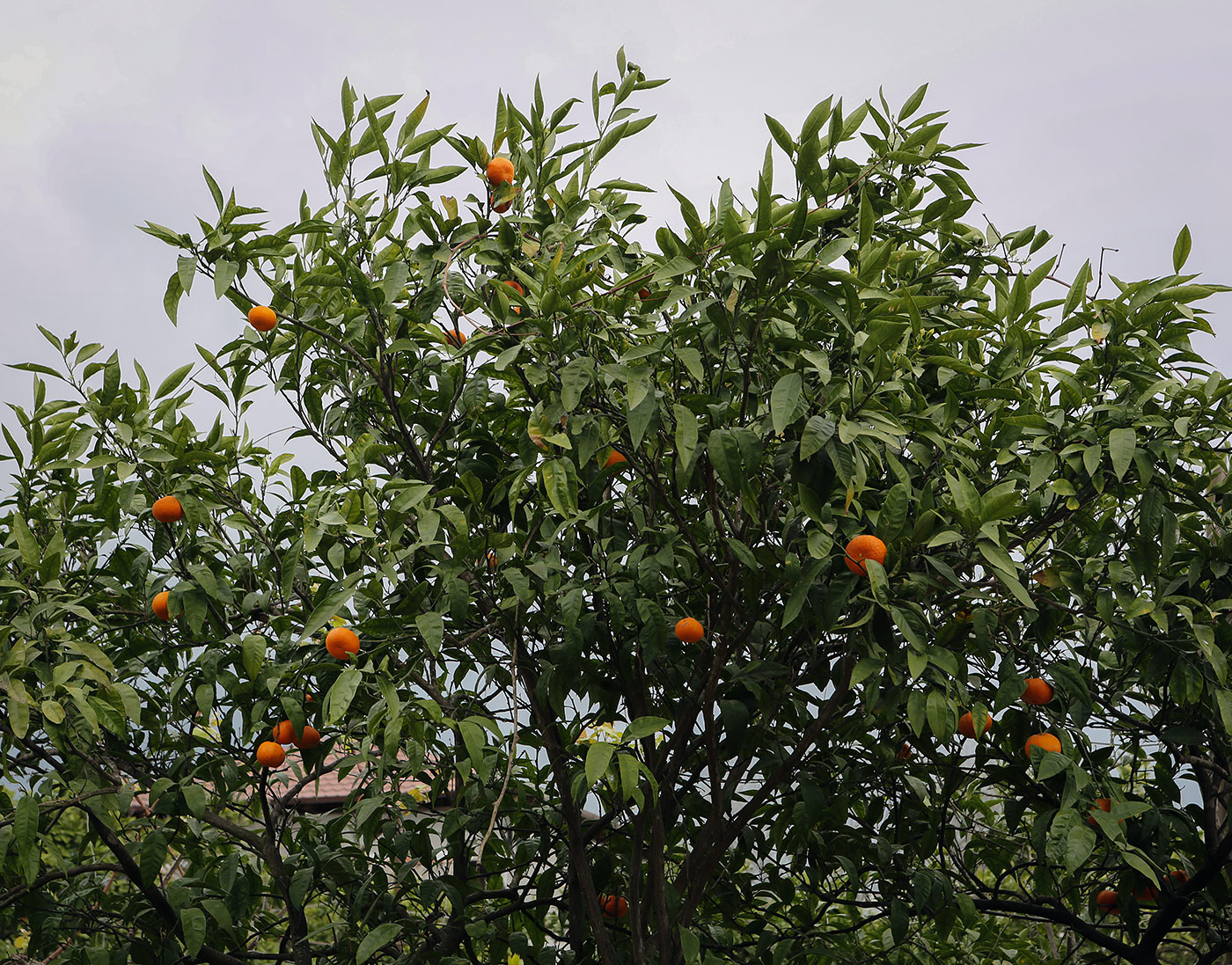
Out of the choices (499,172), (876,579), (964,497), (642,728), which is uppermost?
(499,172)

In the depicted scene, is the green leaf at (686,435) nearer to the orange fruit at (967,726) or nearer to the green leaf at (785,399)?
the green leaf at (785,399)

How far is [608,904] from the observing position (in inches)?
95.1

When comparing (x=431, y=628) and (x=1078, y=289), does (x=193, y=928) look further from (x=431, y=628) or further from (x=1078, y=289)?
(x=1078, y=289)

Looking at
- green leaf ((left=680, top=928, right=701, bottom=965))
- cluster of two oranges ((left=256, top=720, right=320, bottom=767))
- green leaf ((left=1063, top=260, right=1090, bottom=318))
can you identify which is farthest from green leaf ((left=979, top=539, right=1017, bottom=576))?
cluster of two oranges ((left=256, top=720, right=320, bottom=767))

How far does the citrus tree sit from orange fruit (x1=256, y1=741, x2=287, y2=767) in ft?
0.12

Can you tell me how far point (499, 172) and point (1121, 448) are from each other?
130cm

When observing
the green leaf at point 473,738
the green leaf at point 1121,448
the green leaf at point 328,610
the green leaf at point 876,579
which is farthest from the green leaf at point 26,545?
the green leaf at point 1121,448

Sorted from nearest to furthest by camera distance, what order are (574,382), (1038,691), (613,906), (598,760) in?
(598,760) → (574,382) → (1038,691) → (613,906)

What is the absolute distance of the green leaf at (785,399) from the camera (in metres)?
1.54

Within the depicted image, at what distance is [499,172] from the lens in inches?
84.4

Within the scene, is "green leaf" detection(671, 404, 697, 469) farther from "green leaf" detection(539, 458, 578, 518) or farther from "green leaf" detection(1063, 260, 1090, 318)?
"green leaf" detection(1063, 260, 1090, 318)

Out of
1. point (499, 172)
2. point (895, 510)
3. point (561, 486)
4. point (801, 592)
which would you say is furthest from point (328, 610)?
point (499, 172)

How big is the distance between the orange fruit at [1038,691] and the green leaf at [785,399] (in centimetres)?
80

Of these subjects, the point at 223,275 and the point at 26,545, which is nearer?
the point at 223,275
